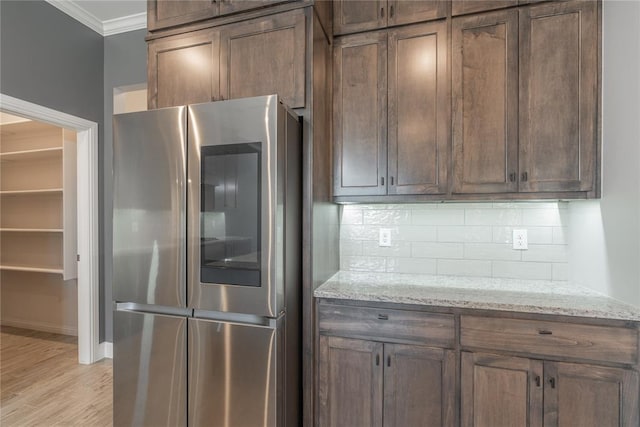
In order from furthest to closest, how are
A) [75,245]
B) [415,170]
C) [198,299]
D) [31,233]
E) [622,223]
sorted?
[31,233], [75,245], [415,170], [198,299], [622,223]

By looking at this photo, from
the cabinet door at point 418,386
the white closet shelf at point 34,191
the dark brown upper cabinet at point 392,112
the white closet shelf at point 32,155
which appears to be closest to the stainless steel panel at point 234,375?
the cabinet door at point 418,386

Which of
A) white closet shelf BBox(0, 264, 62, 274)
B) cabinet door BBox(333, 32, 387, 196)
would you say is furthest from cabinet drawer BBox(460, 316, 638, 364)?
white closet shelf BBox(0, 264, 62, 274)

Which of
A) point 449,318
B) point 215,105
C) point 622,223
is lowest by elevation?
point 449,318

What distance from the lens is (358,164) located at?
1.99m

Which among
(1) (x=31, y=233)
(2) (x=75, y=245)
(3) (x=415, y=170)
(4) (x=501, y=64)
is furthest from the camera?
(1) (x=31, y=233)

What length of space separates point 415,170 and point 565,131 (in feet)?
2.58

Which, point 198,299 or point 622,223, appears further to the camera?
point 198,299

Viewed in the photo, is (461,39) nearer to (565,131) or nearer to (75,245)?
(565,131)

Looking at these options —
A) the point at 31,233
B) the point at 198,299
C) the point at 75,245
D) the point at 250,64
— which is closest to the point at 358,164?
the point at 250,64

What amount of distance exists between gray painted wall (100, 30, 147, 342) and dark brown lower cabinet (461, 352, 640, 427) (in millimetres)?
3123

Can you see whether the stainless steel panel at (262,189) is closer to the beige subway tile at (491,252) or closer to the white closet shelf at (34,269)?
the beige subway tile at (491,252)

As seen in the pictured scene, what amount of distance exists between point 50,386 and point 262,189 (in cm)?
264

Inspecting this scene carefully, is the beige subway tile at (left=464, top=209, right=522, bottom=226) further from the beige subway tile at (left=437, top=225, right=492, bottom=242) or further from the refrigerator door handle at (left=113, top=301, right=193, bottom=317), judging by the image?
the refrigerator door handle at (left=113, top=301, right=193, bottom=317)

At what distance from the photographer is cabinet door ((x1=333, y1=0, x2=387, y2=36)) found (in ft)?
6.39
